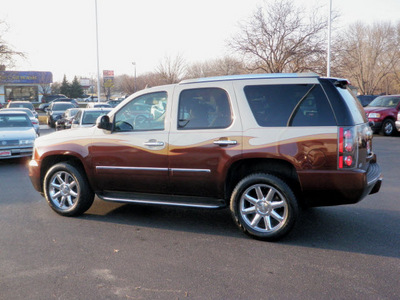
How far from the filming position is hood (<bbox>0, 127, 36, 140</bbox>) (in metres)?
11.0

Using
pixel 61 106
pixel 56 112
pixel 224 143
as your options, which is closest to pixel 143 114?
pixel 224 143

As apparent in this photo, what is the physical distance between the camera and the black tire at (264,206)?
4629 mm

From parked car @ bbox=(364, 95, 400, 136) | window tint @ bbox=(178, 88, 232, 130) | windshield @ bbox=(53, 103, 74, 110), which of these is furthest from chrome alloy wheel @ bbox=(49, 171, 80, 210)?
windshield @ bbox=(53, 103, 74, 110)

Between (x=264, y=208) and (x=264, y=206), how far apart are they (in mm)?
23

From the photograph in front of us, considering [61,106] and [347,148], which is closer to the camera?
[347,148]

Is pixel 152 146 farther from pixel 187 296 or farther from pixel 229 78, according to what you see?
pixel 187 296

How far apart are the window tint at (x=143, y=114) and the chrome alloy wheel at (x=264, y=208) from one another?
1.43 meters

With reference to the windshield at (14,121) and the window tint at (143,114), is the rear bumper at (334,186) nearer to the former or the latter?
the window tint at (143,114)

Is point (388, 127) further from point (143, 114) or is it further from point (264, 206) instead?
point (143, 114)

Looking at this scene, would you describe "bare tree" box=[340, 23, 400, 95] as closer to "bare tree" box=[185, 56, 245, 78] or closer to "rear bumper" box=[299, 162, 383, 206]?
"bare tree" box=[185, 56, 245, 78]

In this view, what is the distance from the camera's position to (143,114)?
18.0ft

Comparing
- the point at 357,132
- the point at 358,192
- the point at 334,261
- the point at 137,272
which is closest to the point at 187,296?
the point at 137,272

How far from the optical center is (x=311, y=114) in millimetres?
4582

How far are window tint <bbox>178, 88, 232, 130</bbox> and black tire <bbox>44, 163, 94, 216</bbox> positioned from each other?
1710mm
